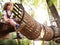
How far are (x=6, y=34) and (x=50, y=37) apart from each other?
1.17 ft

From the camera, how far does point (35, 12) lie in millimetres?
1653

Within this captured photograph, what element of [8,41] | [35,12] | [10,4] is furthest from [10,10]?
[35,12]

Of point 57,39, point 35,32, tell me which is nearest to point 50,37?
point 57,39

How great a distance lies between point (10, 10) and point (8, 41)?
0.27 metres

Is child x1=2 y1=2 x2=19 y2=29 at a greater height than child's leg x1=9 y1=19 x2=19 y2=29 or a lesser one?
greater

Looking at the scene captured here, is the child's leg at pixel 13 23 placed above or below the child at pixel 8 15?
below

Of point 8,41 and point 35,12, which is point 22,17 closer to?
point 8,41

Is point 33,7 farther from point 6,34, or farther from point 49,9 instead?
point 6,34

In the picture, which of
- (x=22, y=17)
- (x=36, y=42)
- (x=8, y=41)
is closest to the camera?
(x=22, y=17)

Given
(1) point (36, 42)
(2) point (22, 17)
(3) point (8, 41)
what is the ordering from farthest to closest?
(1) point (36, 42) → (3) point (8, 41) → (2) point (22, 17)

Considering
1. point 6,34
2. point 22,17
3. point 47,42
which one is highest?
point 22,17

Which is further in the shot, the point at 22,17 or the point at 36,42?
the point at 36,42

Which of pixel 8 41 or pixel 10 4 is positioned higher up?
pixel 10 4

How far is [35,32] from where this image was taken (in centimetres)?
134
